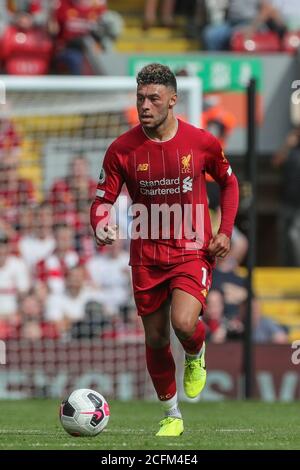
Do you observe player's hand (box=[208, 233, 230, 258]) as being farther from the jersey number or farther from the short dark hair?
the short dark hair

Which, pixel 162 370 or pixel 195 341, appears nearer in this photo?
pixel 195 341

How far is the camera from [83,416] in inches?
303

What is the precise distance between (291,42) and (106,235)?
36.9 ft

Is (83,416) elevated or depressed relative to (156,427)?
elevated

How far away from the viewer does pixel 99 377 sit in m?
13.4

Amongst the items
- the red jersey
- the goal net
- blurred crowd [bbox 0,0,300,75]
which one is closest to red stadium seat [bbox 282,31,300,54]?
blurred crowd [bbox 0,0,300,75]

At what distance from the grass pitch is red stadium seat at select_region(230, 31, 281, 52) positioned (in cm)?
714

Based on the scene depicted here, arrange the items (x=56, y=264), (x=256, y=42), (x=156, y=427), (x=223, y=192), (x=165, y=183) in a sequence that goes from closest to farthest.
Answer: (x=165, y=183) < (x=223, y=192) < (x=156, y=427) < (x=56, y=264) < (x=256, y=42)

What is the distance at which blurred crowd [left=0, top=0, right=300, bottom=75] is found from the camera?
16734 mm

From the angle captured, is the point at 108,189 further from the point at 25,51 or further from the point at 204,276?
the point at 25,51

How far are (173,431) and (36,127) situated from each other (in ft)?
22.3

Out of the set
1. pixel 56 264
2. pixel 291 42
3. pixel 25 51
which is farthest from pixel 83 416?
pixel 291 42

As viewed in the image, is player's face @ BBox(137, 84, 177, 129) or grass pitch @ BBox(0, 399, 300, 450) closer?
grass pitch @ BBox(0, 399, 300, 450)
